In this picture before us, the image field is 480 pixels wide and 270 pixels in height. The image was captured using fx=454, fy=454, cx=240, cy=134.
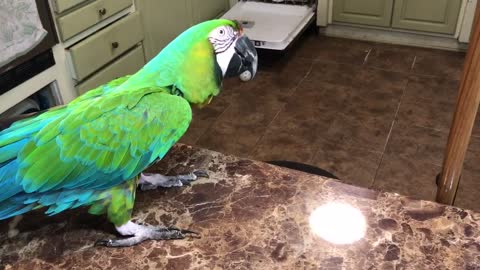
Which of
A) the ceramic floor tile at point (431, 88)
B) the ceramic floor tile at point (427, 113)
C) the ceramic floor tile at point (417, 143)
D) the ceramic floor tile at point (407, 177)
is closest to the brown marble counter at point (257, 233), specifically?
the ceramic floor tile at point (407, 177)

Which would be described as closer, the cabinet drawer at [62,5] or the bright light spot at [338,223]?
the bright light spot at [338,223]

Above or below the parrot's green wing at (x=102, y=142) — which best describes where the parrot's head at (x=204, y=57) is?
above

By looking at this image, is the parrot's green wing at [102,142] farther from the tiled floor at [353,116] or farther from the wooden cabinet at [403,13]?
the wooden cabinet at [403,13]

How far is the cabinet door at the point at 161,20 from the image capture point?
2530 mm

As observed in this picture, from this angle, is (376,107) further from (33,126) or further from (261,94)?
(33,126)

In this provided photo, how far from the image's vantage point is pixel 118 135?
86cm

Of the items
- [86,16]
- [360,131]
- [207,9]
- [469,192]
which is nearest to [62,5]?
[86,16]

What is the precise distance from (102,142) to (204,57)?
27cm

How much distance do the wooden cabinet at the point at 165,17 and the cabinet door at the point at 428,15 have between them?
4.33 ft

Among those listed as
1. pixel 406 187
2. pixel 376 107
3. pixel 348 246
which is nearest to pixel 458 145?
pixel 348 246

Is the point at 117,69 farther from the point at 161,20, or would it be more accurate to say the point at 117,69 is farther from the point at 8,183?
the point at 8,183

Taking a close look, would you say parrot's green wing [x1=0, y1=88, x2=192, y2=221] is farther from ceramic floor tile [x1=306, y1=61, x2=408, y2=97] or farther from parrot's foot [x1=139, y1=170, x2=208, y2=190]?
ceramic floor tile [x1=306, y1=61, x2=408, y2=97]

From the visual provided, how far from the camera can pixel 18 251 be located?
893 mm

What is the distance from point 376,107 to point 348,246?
73.4 inches
